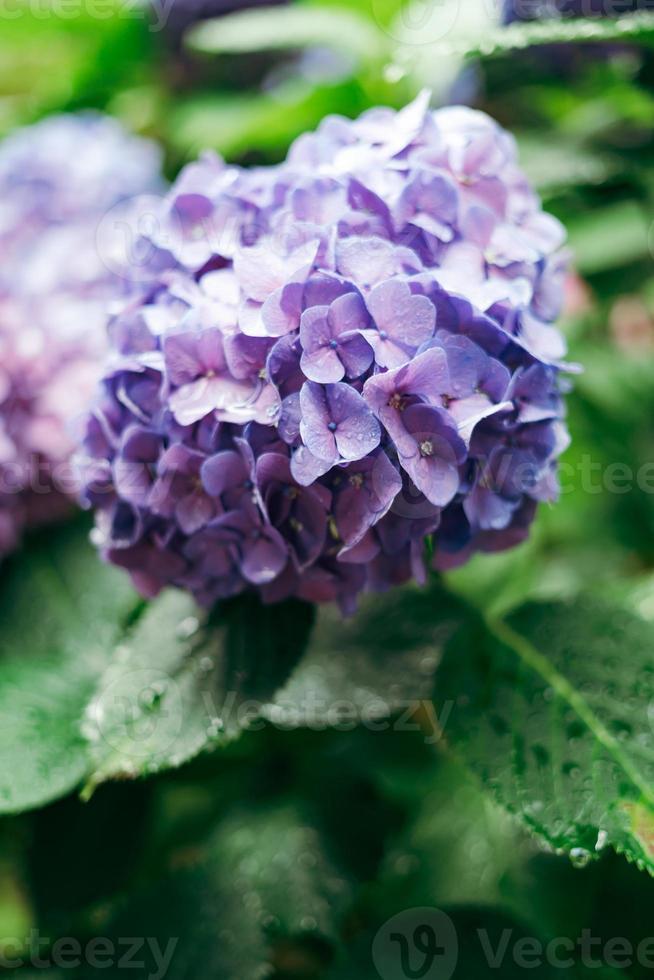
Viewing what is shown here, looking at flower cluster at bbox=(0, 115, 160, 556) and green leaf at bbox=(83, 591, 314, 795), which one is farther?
flower cluster at bbox=(0, 115, 160, 556)

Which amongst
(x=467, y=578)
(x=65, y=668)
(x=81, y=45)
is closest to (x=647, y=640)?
(x=467, y=578)

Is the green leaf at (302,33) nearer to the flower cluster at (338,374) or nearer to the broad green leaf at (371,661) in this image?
the flower cluster at (338,374)

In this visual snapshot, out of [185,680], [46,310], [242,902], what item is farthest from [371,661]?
[46,310]

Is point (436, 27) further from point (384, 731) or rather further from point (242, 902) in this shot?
point (242, 902)

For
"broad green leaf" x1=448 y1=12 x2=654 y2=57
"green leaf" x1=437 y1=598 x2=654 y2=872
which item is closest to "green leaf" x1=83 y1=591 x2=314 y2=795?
"green leaf" x1=437 y1=598 x2=654 y2=872

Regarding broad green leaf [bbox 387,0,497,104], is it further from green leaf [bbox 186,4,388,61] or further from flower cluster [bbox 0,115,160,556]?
flower cluster [bbox 0,115,160,556]
